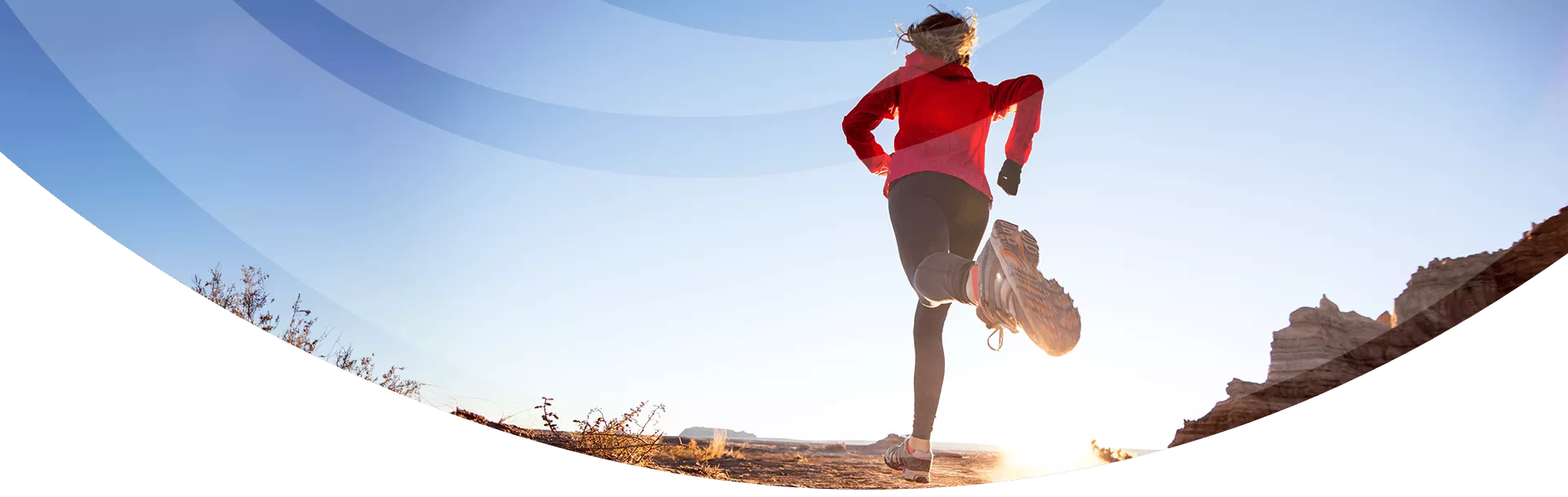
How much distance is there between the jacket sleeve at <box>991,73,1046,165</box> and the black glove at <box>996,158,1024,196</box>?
0.08 ft

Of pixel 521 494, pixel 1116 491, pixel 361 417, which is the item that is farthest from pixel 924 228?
pixel 361 417

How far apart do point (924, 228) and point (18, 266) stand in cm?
244

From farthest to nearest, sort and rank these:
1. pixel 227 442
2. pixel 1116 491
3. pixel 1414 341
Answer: pixel 1414 341, pixel 1116 491, pixel 227 442

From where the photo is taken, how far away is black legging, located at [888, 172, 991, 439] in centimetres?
247

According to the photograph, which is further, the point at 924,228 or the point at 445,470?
the point at 924,228

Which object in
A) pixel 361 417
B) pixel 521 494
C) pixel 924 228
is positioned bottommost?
pixel 521 494

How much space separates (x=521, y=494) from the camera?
1.32 metres

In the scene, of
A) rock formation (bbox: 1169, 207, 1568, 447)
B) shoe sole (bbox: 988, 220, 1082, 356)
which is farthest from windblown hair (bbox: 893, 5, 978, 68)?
rock formation (bbox: 1169, 207, 1568, 447)

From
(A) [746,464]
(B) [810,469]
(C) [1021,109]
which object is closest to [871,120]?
(C) [1021,109]

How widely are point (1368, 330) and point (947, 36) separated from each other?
100.0 ft

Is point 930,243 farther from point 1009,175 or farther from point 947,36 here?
point 947,36

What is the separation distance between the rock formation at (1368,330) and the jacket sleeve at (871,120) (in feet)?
22.3

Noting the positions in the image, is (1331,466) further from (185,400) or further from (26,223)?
(26,223)

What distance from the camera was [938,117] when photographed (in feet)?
9.35
